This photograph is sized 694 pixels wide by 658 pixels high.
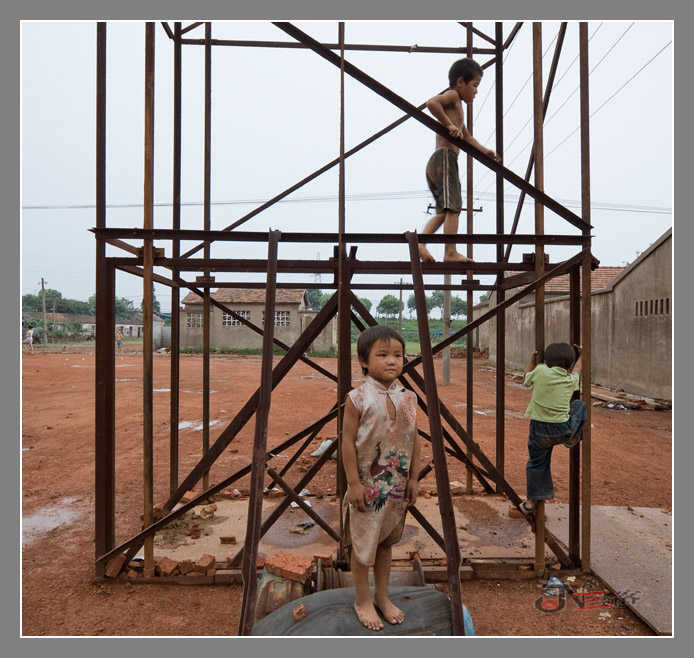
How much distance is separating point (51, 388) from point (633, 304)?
1781cm

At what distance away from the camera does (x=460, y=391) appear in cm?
1523

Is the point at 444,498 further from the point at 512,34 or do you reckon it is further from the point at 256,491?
the point at 512,34

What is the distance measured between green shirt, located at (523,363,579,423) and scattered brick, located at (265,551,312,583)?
204cm

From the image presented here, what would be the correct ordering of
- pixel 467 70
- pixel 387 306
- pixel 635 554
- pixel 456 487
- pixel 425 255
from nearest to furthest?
pixel 467 70
pixel 425 255
pixel 635 554
pixel 456 487
pixel 387 306

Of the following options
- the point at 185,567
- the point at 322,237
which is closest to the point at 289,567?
the point at 185,567

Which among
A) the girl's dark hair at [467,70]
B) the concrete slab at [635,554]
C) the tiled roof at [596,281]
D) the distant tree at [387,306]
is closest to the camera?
the concrete slab at [635,554]

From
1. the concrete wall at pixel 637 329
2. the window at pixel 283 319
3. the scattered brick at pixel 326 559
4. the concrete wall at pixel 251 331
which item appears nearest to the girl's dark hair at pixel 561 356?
the scattered brick at pixel 326 559

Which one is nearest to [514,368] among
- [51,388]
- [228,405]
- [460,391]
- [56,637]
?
[460,391]

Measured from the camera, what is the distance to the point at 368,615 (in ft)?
8.00

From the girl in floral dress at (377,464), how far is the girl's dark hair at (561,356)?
186 cm

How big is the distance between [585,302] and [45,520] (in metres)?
5.66

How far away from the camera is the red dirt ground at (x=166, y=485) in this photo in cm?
334

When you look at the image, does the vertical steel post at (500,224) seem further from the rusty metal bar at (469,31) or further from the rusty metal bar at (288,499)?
the rusty metal bar at (288,499)

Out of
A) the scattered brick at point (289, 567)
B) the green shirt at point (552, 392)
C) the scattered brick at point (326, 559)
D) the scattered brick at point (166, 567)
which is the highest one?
the green shirt at point (552, 392)
